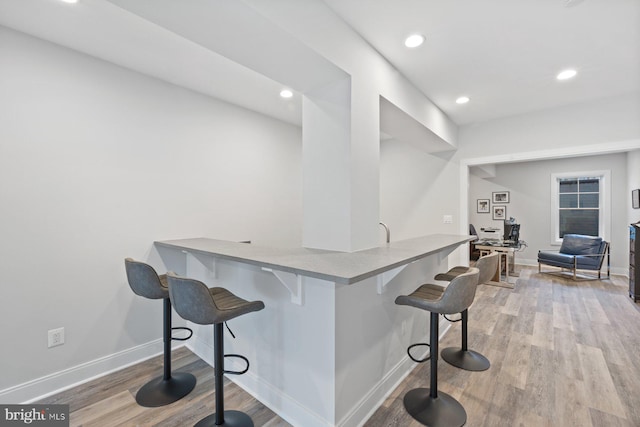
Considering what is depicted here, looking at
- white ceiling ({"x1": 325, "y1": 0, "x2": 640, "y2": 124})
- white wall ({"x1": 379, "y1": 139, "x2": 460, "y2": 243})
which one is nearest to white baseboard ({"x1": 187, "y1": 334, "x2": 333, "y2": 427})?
white ceiling ({"x1": 325, "y1": 0, "x2": 640, "y2": 124})

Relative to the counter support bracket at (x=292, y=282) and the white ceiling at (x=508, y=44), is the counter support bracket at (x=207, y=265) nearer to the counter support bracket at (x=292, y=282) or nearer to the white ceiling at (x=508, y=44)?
the counter support bracket at (x=292, y=282)

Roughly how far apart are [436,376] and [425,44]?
7.99 feet

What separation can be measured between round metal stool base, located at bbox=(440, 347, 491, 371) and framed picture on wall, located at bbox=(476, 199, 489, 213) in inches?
223

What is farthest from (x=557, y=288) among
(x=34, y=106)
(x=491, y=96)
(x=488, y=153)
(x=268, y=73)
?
(x=34, y=106)

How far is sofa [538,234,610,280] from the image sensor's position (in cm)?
522

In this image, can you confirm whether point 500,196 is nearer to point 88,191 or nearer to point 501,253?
point 501,253

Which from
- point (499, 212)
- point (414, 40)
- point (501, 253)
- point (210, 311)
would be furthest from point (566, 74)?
point (499, 212)

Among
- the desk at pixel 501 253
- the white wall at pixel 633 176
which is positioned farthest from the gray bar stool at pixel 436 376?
the white wall at pixel 633 176

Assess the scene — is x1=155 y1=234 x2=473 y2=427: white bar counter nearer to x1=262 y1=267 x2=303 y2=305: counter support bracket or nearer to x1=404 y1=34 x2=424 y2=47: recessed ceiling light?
x1=262 y1=267 x2=303 y2=305: counter support bracket

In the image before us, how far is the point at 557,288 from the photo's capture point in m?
4.71

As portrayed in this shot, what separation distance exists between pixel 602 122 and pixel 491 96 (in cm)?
139

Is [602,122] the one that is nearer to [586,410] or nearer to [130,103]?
[586,410]

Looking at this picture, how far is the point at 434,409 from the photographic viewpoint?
1787 millimetres

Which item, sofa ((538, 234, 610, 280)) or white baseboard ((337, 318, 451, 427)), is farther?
sofa ((538, 234, 610, 280))
